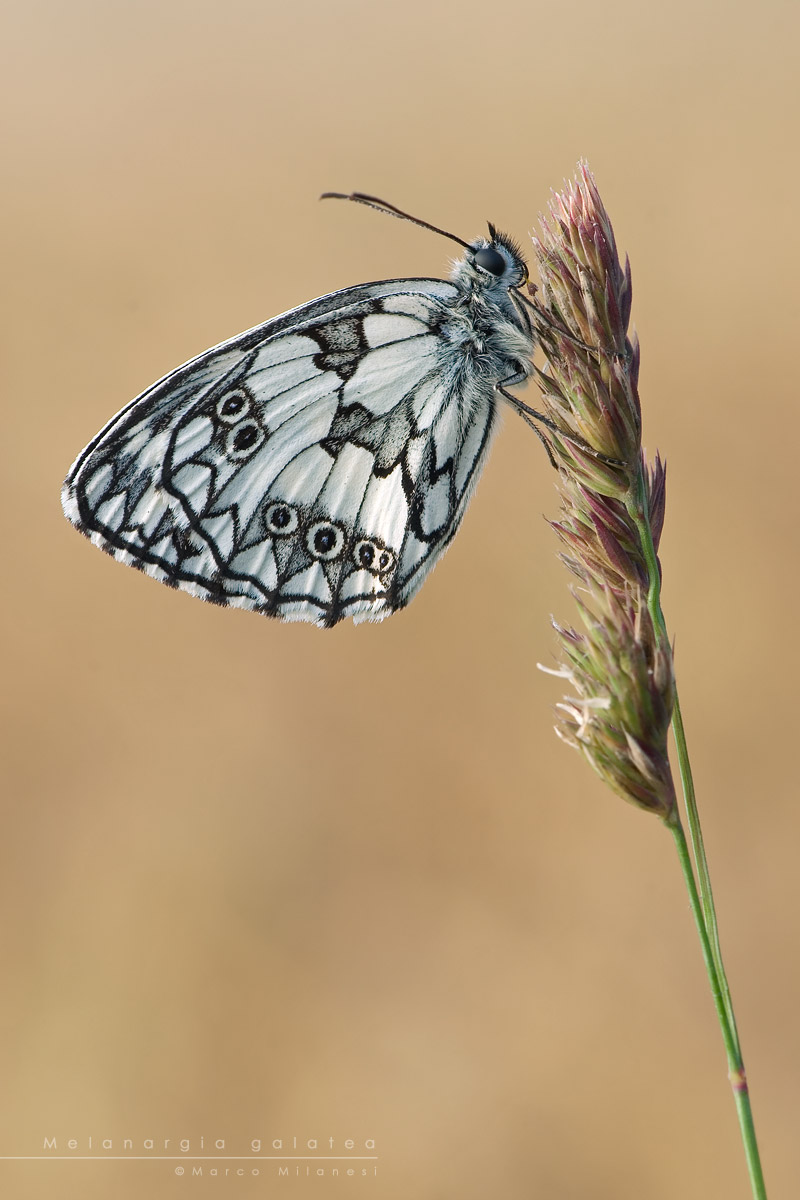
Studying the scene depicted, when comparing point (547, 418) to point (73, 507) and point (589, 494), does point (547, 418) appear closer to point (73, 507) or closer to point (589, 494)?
point (589, 494)

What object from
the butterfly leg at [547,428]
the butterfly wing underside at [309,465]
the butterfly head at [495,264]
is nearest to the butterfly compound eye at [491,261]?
the butterfly head at [495,264]

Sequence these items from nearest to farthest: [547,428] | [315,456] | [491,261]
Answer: [547,428], [491,261], [315,456]

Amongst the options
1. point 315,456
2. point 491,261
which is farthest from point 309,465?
point 491,261

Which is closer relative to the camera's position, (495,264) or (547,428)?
(547,428)

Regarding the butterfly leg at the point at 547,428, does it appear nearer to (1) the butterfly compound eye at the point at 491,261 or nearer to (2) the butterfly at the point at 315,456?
(2) the butterfly at the point at 315,456

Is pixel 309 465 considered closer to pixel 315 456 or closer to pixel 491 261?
pixel 315 456

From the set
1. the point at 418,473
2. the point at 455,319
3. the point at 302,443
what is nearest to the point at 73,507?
the point at 302,443

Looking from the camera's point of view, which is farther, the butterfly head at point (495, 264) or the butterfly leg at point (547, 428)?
the butterfly head at point (495, 264)
